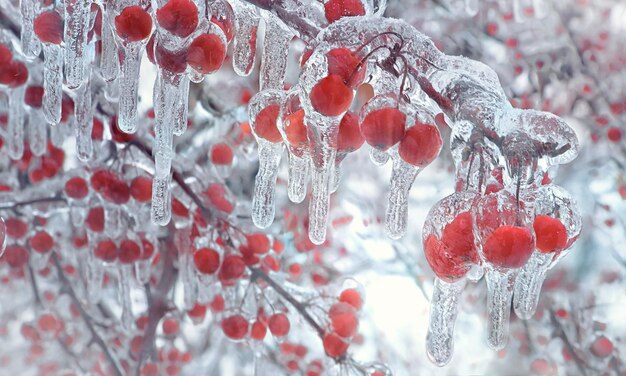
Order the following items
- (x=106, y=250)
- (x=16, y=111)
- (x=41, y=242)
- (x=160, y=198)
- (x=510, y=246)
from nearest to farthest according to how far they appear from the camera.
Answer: (x=510, y=246)
(x=160, y=198)
(x=16, y=111)
(x=106, y=250)
(x=41, y=242)

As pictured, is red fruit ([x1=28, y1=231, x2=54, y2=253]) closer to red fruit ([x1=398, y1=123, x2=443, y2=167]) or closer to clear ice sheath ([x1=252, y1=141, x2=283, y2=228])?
clear ice sheath ([x1=252, y1=141, x2=283, y2=228])

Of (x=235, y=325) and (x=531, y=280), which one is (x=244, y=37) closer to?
(x=531, y=280)

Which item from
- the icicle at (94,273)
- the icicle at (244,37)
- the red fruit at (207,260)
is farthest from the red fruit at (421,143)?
the icicle at (94,273)

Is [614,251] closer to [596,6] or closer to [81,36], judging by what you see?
[596,6]

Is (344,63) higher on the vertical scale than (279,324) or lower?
higher

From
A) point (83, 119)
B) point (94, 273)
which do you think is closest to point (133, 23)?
point (83, 119)

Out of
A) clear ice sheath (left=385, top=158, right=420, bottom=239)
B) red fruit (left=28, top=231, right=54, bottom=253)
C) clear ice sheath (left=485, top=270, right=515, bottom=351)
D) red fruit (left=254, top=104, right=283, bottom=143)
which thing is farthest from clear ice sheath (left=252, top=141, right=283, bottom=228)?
red fruit (left=28, top=231, right=54, bottom=253)

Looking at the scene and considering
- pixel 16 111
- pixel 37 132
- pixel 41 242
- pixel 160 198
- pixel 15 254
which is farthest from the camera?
pixel 15 254

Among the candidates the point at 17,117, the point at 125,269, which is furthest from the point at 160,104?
the point at 125,269

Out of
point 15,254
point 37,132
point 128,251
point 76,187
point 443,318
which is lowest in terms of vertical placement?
point 15,254
